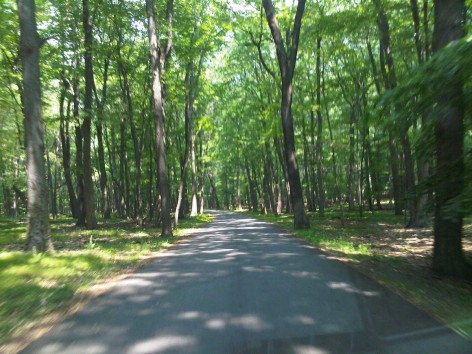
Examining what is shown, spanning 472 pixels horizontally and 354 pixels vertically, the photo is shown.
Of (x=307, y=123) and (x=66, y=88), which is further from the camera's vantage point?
(x=307, y=123)

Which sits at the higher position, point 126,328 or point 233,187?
point 233,187

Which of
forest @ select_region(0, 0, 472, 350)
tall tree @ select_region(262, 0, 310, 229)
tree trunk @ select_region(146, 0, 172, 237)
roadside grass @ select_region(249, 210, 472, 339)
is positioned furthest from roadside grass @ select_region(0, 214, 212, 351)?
tall tree @ select_region(262, 0, 310, 229)

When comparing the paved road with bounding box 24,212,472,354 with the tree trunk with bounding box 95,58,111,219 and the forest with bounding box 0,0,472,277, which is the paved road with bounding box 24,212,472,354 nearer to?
the forest with bounding box 0,0,472,277

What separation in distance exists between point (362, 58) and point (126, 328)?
25314 millimetres

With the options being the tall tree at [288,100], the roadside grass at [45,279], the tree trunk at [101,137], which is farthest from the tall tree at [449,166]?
the tree trunk at [101,137]

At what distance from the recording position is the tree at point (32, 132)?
1067cm

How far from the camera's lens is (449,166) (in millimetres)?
7090

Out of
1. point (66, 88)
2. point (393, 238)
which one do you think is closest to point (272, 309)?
point (393, 238)

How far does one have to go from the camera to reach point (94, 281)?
805cm

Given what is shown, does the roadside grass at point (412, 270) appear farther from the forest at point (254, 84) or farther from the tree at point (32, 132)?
the tree at point (32, 132)

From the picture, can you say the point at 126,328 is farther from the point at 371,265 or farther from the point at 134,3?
the point at 134,3

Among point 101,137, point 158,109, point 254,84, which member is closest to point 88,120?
point 158,109

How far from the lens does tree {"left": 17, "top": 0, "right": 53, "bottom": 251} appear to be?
10.7m

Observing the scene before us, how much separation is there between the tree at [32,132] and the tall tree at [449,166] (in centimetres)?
970
